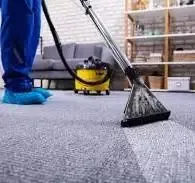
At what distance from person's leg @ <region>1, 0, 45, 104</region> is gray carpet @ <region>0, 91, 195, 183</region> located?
708 millimetres

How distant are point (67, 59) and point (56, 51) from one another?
2.35 feet

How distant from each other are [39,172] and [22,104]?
1.27 meters

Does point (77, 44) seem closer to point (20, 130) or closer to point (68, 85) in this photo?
point (68, 85)

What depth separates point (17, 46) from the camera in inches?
65.0

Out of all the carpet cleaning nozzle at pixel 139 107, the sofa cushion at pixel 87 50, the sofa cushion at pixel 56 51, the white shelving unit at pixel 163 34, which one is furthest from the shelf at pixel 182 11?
the carpet cleaning nozzle at pixel 139 107

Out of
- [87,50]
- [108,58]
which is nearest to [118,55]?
[108,58]

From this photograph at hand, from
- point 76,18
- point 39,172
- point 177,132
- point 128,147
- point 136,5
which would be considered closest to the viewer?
point 39,172

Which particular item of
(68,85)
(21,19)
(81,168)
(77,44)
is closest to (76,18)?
(77,44)

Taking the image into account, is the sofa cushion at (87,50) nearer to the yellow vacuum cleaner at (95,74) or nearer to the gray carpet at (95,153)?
the yellow vacuum cleaner at (95,74)

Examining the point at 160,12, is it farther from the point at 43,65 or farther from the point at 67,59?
the point at 43,65

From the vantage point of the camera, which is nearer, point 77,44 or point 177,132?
point 177,132

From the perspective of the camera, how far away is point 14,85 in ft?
5.50

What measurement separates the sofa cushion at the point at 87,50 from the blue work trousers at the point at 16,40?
3.11 metres

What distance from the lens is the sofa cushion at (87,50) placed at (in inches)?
189
